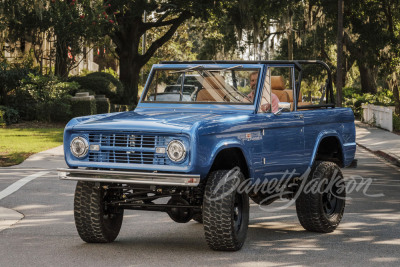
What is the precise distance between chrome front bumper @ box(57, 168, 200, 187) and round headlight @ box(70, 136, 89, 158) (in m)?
0.21

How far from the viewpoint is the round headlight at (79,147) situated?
7.74m

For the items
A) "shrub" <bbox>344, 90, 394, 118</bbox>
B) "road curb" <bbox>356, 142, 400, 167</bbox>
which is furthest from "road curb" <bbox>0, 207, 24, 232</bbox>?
"shrub" <bbox>344, 90, 394, 118</bbox>

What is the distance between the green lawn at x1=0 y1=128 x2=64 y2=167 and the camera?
1838cm

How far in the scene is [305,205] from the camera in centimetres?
912

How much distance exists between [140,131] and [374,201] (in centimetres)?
596

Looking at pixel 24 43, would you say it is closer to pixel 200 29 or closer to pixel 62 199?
pixel 200 29

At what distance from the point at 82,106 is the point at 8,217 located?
20803mm

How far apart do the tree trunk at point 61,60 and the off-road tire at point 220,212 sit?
26.8 metres

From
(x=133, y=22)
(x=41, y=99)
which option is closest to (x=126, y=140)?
(x=41, y=99)

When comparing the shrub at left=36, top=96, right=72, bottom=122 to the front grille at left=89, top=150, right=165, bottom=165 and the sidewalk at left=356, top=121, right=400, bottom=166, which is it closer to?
the sidewalk at left=356, top=121, right=400, bottom=166

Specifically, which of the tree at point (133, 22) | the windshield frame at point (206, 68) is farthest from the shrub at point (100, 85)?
the windshield frame at point (206, 68)

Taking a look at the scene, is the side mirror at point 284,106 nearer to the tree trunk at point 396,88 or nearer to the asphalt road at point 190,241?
the asphalt road at point 190,241

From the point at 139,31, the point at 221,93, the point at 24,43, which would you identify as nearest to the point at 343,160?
the point at 221,93

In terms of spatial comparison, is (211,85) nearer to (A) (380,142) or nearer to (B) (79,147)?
(B) (79,147)
